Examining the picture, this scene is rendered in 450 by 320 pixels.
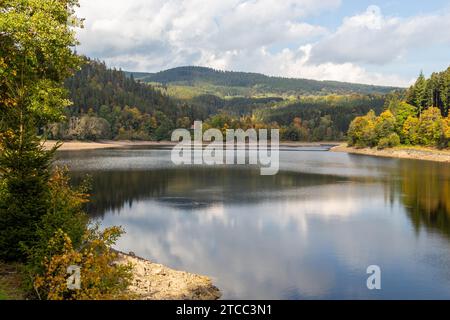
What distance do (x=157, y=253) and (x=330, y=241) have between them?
11593mm

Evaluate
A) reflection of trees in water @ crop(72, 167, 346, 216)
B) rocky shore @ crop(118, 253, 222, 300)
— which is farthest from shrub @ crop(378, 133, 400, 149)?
rocky shore @ crop(118, 253, 222, 300)

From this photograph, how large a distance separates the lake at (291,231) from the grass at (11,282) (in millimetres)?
8720

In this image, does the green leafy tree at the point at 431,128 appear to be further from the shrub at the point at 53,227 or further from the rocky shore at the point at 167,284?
the shrub at the point at 53,227

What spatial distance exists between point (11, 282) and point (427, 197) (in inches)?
1661

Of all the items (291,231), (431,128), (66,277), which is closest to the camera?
(66,277)

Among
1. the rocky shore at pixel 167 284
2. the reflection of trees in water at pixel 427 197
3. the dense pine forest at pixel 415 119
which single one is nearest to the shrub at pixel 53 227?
the rocky shore at pixel 167 284

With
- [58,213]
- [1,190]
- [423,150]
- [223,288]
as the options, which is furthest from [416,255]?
[423,150]

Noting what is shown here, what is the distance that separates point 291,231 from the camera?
1272 inches

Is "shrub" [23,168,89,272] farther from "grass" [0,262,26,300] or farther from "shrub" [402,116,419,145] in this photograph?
"shrub" [402,116,419,145]

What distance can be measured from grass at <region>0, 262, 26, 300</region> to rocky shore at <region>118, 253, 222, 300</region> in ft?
13.8

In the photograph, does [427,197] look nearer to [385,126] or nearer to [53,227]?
[53,227]

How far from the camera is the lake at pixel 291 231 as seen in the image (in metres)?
21.9

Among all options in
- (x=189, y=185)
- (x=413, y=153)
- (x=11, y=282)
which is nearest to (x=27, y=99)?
(x=11, y=282)

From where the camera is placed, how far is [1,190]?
17016mm
